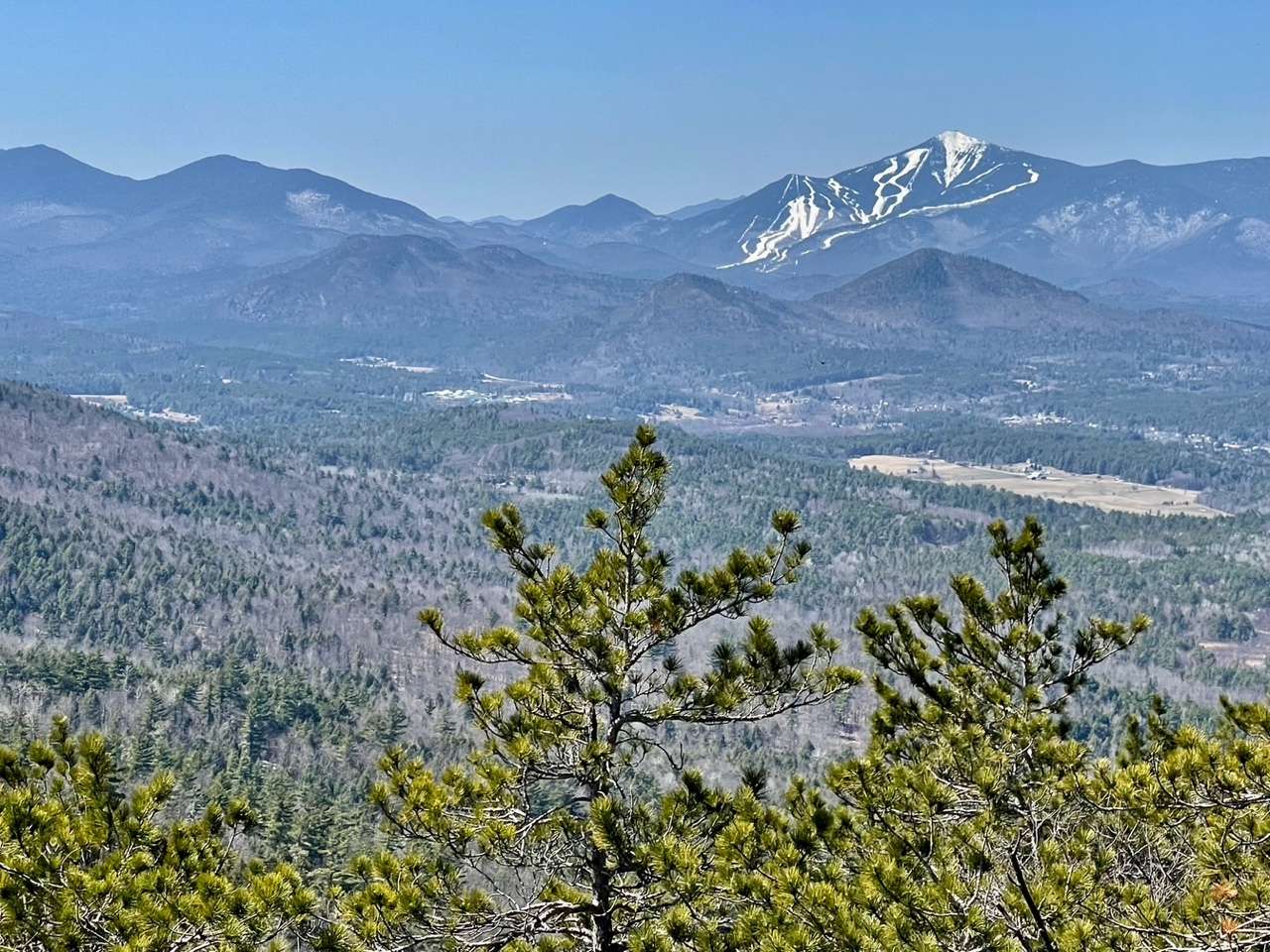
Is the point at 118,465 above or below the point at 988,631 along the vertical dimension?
below

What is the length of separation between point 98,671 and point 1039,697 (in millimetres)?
95863

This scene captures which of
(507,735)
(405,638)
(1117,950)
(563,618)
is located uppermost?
(563,618)

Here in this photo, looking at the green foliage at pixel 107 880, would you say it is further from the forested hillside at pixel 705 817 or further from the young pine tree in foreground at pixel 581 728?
the young pine tree in foreground at pixel 581 728

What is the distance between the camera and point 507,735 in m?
14.4

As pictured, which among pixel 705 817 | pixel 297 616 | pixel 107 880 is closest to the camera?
pixel 107 880

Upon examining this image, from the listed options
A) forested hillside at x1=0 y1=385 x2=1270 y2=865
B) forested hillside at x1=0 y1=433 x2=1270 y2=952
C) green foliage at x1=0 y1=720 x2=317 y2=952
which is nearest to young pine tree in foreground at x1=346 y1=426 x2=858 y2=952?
forested hillside at x1=0 y1=433 x2=1270 y2=952

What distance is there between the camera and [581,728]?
14.5 meters

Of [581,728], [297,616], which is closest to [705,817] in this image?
[581,728]

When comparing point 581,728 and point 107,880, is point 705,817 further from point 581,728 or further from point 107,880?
point 107,880

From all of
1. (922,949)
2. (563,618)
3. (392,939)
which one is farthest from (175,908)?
(922,949)

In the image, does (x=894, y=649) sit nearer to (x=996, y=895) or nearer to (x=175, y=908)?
(x=996, y=895)

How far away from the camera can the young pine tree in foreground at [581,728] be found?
13586mm

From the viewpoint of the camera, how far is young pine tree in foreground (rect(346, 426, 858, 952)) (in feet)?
44.6

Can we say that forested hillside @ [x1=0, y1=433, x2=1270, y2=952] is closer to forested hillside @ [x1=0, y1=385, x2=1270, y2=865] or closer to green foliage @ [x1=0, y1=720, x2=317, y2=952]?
green foliage @ [x1=0, y1=720, x2=317, y2=952]
